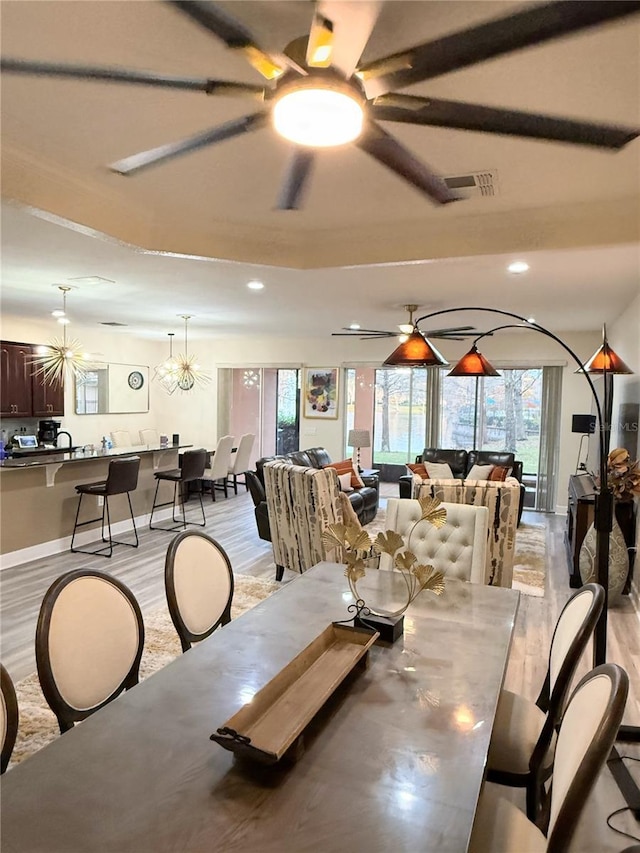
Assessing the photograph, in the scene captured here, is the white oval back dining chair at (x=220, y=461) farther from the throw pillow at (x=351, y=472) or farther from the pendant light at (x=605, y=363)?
the pendant light at (x=605, y=363)

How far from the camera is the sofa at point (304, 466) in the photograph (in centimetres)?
560

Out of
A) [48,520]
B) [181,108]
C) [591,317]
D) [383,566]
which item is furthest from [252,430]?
[181,108]

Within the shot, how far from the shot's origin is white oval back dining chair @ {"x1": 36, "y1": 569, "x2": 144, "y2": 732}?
169 cm

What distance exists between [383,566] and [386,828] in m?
1.98

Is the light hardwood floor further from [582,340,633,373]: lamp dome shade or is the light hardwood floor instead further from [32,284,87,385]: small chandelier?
[32,284,87,385]: small chandelier

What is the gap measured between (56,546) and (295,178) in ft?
15.0

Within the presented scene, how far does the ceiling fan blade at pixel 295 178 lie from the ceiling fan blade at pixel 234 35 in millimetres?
697

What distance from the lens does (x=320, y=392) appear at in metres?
9.53

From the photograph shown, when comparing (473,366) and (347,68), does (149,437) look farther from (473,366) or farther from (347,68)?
(347,68)

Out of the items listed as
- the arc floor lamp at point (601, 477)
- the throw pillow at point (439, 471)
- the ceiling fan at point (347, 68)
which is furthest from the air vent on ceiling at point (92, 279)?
the throw pillow at point (439, 471)

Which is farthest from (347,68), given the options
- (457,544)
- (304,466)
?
(304,466)

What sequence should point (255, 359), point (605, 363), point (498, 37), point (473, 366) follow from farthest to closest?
point (255, 359) → point (605, 363) → point (473, 366) → point (498, 37)

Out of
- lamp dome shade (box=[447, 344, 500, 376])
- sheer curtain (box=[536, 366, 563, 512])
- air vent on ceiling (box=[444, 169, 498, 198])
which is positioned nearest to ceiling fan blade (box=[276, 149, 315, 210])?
air vent on ceiling (box=[444, 169, 498, 198])

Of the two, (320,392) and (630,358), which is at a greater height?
(630,358)
